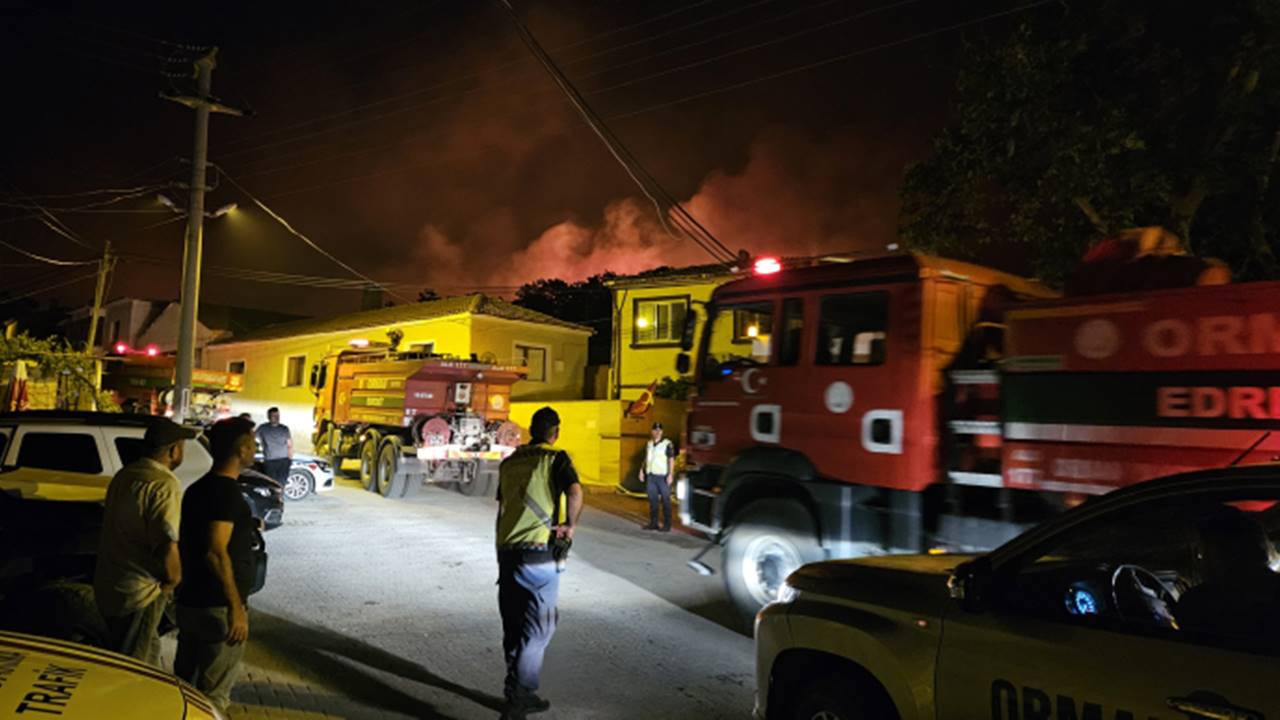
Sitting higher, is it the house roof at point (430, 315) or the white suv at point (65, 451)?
the house roof at point (430, 315)

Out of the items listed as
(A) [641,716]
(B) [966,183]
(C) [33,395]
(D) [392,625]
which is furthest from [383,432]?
(A) [641,716]

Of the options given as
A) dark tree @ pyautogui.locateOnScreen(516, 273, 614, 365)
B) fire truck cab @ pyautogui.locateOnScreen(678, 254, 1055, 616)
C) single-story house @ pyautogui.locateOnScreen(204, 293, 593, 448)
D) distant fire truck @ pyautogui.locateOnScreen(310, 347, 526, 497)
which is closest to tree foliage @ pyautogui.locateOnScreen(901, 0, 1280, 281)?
fire truck cab @ pyautogui.locateOnScreen(678, 254, 1055, 616)

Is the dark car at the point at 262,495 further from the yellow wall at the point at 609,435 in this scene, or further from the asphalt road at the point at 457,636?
the yellow wall at the point at 609,435

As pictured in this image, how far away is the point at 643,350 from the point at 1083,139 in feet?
52.2

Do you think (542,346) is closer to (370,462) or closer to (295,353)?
(295,353)

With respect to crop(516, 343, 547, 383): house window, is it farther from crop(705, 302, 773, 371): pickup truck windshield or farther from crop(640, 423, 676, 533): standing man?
crop(705, 302, 773, 371): pickup truck windshield

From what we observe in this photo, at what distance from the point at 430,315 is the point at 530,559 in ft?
Answer: 74.9

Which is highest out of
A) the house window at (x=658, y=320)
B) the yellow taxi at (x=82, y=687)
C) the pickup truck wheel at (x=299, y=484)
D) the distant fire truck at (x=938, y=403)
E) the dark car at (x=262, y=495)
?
the house window at (x=658, y=320)

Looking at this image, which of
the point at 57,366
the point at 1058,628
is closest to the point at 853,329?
the point at 1058,628

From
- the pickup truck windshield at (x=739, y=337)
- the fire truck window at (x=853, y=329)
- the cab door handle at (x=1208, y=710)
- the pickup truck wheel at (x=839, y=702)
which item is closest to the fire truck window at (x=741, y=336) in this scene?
the pickup truck windshield at (x=739, y=337)

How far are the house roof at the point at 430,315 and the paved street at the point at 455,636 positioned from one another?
15.2 m

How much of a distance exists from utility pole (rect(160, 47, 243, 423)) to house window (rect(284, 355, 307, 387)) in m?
16.7

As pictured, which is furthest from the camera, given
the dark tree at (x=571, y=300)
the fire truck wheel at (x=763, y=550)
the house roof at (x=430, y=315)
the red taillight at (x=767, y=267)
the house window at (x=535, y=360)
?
the dark tree at (x=571, y=300)

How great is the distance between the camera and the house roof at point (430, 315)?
25641 millimetres
